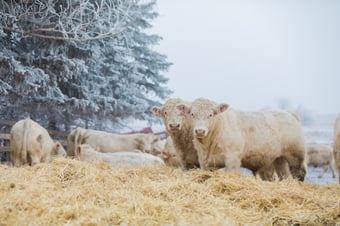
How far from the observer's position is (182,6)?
1023cm

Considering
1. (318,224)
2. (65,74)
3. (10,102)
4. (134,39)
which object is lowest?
(318,224)

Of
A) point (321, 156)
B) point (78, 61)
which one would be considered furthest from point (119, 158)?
point (321, 156)

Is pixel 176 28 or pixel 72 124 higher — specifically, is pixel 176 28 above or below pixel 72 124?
above

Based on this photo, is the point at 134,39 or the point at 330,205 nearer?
the point at 330,205

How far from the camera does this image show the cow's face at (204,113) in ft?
15.4

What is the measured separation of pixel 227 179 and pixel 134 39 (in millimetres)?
8158

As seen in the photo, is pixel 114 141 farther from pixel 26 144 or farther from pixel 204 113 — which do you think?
pixel 204 113

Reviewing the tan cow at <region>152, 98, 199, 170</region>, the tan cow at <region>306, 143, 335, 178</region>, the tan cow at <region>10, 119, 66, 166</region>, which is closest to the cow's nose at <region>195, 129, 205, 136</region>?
the tan cow at <region>152, 98, 199, 170</region>

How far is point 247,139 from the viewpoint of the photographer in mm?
5266

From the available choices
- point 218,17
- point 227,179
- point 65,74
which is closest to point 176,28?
point 218,17

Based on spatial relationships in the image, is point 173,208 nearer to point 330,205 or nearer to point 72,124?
point 330,205

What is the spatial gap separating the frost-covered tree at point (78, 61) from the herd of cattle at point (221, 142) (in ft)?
6.35

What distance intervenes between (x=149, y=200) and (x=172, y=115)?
247 centimetres

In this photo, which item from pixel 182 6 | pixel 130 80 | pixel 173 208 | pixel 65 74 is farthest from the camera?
pixel 130 80
